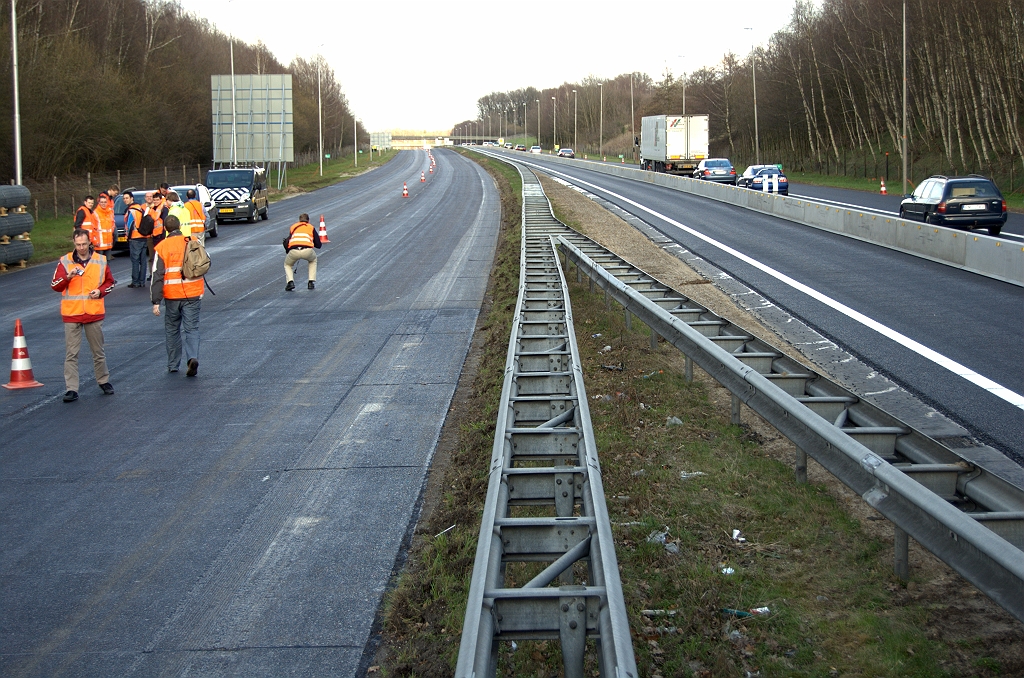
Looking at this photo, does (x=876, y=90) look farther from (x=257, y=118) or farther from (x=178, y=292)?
(x=178, y=292)

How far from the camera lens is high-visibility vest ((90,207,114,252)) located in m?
21.0

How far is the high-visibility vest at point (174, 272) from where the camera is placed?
12242mm

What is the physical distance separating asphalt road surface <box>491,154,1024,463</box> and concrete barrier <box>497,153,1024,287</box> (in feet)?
1.05

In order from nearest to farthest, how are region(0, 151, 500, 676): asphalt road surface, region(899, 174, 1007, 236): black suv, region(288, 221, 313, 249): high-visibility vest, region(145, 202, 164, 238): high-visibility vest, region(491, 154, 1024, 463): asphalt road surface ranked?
region(0, 151, 500, 676): asphalt road surface < region(491, 154, 1024, 463): asphalt road surface < region(288, 221, 313, 249): high-visibility vest < region(145, 202, 164, 238): high-visibility vest < region(899, 174, 1007, 236): black suv

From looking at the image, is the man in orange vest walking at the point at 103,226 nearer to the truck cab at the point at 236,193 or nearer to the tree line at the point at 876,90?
the truck cab at the point at 236,193

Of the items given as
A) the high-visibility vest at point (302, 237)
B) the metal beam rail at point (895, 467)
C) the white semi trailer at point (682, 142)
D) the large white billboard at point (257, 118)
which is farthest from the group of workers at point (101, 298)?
the white semi trailer at point (682, 142)

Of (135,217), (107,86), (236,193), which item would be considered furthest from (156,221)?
(107,86)

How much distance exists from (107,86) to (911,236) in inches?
1643

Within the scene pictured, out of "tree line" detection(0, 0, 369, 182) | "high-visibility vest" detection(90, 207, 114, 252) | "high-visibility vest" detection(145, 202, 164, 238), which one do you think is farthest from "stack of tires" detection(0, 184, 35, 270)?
"tree line" detection(0, 0, 369, 182)

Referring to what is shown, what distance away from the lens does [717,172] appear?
5716cm

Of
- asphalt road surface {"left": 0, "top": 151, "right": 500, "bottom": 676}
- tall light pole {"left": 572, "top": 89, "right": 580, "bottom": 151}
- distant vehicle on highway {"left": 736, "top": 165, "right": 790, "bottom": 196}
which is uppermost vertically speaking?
tall light pole {"left": 572, "top": 89, "right": 580, "bottom": 151}

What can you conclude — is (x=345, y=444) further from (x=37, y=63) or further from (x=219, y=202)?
(x=37, y=63)

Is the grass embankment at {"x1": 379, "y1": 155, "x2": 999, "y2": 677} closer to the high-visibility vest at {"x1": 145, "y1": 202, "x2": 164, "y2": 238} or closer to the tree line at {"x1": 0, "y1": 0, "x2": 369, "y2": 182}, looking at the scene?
the high-visibility vest at {"x1": 145, "y1": 202, "x2": 164, "y2": 238}

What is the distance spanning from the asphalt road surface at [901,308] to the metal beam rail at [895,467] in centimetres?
177
